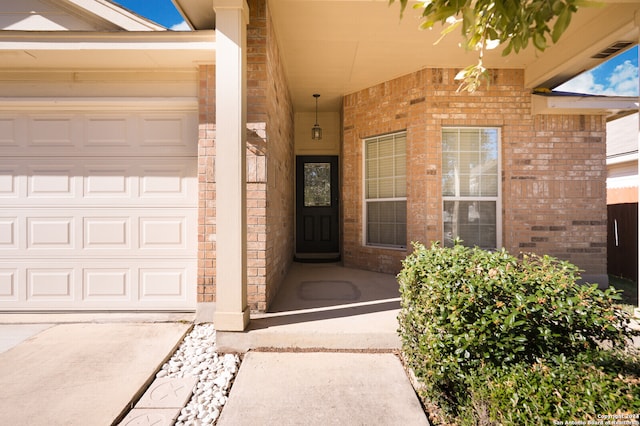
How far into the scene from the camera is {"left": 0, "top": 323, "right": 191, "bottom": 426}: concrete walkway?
203 centimetres

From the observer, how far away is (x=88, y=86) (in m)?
3.66

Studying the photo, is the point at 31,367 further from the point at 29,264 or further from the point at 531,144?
the point at 531,144

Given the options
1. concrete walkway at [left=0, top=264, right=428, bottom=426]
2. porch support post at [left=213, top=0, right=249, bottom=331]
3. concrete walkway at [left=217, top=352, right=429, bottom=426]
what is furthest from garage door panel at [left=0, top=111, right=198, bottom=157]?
concrete walkway at [left=217, top=352, right=429, bottom=426]

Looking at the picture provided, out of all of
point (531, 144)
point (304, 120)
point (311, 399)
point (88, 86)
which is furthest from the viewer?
point (304, 120)

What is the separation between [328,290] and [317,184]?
3265 mm

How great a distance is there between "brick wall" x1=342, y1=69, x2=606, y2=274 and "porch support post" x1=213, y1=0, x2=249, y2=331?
3003mm

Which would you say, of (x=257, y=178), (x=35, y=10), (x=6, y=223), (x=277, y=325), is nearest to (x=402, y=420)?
(x=277, y=325)

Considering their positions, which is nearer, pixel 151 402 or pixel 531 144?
pixel 151 402

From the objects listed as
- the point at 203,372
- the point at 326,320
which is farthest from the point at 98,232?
the point at 326,320

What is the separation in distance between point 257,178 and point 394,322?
2.00 meters

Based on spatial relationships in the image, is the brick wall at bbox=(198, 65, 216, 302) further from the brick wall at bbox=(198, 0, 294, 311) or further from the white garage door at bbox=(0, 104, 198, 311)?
the white garage door at bbox=(0, 104, 198, 311)

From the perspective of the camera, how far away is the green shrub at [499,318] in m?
1.64

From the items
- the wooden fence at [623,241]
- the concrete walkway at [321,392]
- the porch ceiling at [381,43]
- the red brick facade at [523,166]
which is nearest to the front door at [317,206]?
the porch ceiling at [381,43]

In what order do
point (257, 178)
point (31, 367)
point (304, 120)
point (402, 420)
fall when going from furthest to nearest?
1. point (304, 120)
2. point (257, 178)
3. point (31, 367)
4. point (402, 420)
